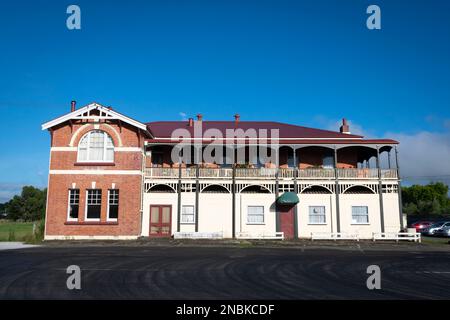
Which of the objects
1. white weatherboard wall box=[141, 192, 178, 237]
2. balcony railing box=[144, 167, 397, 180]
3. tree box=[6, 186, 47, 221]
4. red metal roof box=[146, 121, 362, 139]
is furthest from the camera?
tree box=[6, 186, 47, 221]

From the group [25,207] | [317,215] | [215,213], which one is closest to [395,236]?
[317,215]

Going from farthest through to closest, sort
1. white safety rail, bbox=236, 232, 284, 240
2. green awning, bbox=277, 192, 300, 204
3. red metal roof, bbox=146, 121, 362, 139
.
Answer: red metal roof, bbox=146, 121, 362, 139, white safety rail, bbox=236, 232, 284, 240, green awning, bbox=277, 192, 300, 204

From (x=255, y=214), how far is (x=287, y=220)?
2.24m

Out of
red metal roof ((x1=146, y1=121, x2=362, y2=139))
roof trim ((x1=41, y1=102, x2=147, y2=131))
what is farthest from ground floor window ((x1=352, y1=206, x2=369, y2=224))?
roof trim ((x1=41, y1=102, x2=147, y2=131))

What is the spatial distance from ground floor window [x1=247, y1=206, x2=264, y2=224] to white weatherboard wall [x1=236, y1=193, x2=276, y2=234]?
0.21 meters

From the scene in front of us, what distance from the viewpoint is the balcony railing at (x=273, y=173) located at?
26.5m

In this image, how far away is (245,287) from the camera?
31.4 ft

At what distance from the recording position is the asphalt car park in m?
8.77

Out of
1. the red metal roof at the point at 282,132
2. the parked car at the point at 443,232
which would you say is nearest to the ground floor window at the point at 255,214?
the red metal roof at the point at 282,132

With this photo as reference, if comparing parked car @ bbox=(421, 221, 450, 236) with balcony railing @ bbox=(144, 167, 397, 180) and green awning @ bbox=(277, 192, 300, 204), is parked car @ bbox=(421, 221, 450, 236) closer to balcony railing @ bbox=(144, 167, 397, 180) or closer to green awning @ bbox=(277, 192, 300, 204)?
balcony railing @ bbox=(144, 167, 397, 180)

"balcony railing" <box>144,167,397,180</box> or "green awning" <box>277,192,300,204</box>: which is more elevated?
"balcony railing" <box>144,167,397,180</box>

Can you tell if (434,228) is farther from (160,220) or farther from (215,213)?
(160,220)

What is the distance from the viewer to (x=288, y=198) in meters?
25.5
